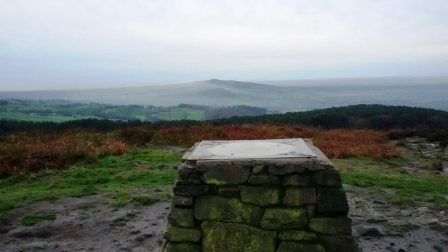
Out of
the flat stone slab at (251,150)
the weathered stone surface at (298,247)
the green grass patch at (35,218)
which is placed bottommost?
the green grass patch at (35,218)

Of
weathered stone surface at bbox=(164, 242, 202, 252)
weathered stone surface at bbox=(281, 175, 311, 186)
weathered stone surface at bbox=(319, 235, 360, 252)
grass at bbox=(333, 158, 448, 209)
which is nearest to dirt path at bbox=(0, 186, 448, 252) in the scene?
grass at bbox=(333, 158, 448, 209)

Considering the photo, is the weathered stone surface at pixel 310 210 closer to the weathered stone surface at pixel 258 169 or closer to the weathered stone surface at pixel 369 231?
the weathered stone surface at pixel 258 169

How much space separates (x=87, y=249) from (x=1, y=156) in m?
7.20

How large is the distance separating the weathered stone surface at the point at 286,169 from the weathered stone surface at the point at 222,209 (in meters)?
0.50

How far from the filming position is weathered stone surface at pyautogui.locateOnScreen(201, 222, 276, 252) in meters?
5.19

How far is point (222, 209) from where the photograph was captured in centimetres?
529

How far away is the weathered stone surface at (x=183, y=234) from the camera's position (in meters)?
5.34

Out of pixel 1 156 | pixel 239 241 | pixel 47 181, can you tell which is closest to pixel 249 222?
pixel 239 241

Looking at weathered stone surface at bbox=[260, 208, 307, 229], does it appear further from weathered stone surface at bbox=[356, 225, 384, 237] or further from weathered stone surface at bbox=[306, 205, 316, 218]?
weathered stone surface at bbox=[356, 225, 384, 237]

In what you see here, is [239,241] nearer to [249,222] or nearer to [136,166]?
[249,222]

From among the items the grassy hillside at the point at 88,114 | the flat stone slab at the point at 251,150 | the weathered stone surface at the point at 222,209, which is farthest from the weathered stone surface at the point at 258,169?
the grassy hillside at the point at 88,114

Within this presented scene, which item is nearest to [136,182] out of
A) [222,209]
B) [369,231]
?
[369,231]

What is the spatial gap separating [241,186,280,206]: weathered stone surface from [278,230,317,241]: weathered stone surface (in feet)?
1.19

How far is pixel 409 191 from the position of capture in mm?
10305
